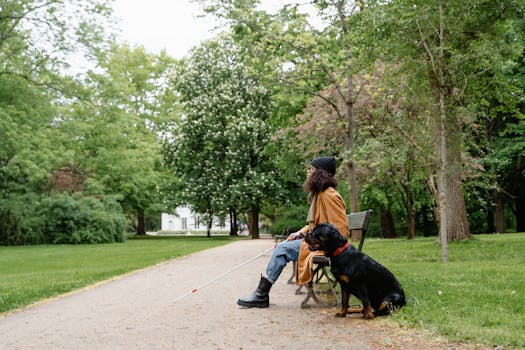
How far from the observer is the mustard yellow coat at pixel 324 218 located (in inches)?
253

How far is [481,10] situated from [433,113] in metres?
4.04

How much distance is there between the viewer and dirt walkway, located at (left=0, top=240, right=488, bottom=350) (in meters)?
4.79

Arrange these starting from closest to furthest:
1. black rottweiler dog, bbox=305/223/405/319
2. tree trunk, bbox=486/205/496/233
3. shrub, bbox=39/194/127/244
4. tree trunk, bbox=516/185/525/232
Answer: black rottweiler dog, bbox=305/223/405/319 < shrub, bbox=39/194/127/244 < tree trunk, bbox=516/185/525/232 < tree trunk, bbox=486/205/496/233

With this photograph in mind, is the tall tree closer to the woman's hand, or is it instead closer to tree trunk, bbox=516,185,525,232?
the woman's hand

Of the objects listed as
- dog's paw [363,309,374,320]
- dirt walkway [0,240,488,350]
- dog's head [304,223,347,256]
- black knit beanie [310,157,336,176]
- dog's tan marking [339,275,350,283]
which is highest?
black knit beanie [310,157,336,176]

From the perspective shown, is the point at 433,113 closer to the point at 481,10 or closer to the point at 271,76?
the point at 481,10

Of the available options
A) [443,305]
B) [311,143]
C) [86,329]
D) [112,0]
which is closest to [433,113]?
[443,305]

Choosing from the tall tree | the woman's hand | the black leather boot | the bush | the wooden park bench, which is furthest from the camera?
the bush

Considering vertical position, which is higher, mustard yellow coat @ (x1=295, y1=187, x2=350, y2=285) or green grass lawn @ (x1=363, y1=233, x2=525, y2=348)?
mustard yellow coat @ (x1=295, y1=187, x2=350, y2=285)

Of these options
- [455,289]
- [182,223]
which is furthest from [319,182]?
[182,223]

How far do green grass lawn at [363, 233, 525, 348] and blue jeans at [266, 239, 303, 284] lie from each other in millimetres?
1487

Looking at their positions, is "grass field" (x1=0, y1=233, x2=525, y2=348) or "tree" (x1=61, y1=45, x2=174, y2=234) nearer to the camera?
"grass field" (x1=0, y1=233, x2=525, y2=348)

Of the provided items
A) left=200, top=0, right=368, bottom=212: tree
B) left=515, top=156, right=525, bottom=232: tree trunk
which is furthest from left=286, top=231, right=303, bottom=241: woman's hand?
left=515, top=156, right=525, bottom=232: tree trunk

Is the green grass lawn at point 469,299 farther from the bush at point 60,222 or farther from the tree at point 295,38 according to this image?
the bush at point 60,222
